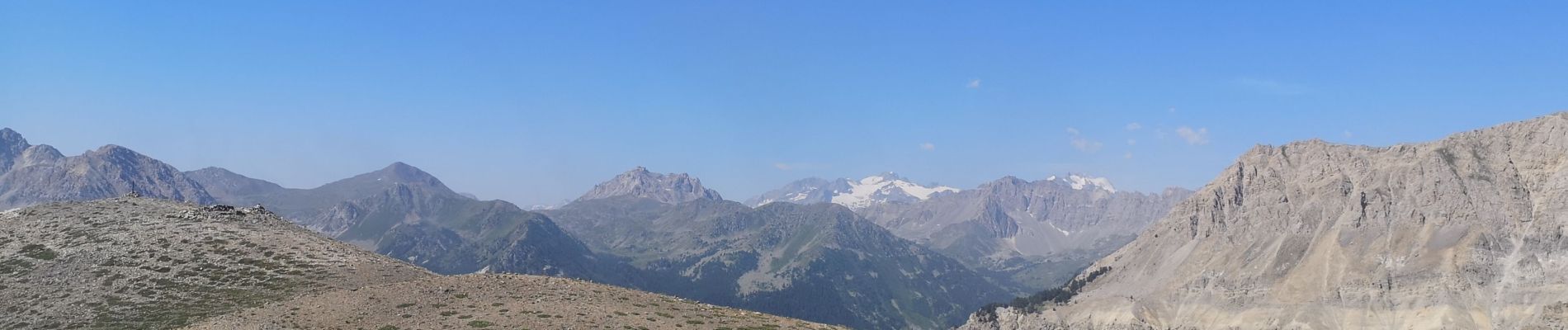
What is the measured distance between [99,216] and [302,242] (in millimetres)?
27680

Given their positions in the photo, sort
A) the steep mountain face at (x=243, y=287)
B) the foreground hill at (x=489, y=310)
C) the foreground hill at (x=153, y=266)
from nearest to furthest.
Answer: the foreground hill at (x=489, y=310), the steep mountain face at (x=243, y=287), the foreground hill at (x=153, y=266)

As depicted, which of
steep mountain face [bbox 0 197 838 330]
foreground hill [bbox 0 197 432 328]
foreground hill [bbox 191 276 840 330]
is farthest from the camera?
foreground hill [bbox 0 197 432 328]

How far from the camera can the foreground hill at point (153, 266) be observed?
2827 inches

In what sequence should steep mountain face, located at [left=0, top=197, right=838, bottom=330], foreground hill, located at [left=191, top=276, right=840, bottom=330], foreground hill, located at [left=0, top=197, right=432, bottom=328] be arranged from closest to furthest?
1. foreground hill, located at [left=191, top=276, right=840, bottom=330]
2. steep mountain face, located at [left=0, top=197, right=838, bottom=330]
3. foreground hill, located at [left=0, top=197, right=432, bottom=328]

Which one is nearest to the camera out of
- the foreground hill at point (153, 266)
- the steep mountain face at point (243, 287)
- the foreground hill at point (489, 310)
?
the foreground hill at point (489, 310)

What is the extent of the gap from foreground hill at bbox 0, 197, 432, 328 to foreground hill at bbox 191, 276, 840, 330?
924 cm

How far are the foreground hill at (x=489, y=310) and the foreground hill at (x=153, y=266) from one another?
30.3 ft

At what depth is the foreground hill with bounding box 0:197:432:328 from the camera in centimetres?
7181

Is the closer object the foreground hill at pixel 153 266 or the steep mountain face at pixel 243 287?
the steep mountain face at pixel 243 287

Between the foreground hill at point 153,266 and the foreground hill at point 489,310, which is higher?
the foreground hill at point 153,266

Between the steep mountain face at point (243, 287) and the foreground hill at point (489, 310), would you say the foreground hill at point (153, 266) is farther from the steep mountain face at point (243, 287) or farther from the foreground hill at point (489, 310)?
the foreground hill at point (489, 310)

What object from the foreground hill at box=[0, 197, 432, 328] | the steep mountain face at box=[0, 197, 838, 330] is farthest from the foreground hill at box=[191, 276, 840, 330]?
the foreground hill at box=[0, 197, 432, 328]

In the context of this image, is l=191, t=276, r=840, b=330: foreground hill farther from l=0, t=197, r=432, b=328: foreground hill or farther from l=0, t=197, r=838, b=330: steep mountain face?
l=0, t=197, r=432, b=328: foreground hill

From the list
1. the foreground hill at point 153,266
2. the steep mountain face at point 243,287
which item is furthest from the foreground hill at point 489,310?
the foreground hill at point 153,266
